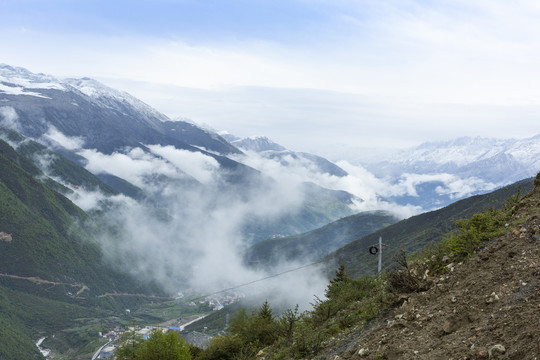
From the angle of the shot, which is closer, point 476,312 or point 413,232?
point 476,312

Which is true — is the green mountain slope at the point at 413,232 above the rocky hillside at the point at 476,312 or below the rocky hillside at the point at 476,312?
below

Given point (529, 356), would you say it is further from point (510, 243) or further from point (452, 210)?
point (452, 210)

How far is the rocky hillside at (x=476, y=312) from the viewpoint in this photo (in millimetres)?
7668

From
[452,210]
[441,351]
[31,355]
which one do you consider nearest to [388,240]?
[452,210]

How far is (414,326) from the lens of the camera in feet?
32.6

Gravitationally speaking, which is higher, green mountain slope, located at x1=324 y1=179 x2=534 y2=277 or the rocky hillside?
the rocky hillside

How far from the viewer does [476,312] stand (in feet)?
29.8

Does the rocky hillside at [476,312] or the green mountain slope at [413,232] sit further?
the green mountain slope at [413,232]

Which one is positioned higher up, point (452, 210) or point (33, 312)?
point (452, 210)

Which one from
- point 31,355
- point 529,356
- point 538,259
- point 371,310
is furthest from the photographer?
point 31,355

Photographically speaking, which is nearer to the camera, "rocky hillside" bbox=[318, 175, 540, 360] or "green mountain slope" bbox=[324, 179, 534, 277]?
"rocky hillside" bbox=[318, 175, 540, 360]

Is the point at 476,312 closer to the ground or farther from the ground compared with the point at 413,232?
farther from the ground

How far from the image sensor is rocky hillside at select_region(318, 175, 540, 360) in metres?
7.67

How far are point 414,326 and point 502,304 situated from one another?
2152 mm
